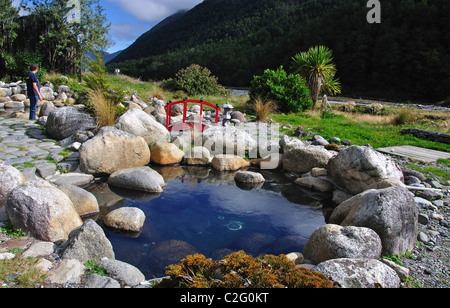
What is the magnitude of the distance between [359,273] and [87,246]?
280cm

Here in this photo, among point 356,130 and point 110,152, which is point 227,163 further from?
point 356,130

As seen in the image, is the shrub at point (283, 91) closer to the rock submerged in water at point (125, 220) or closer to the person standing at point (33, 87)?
the person standing at point (33, 87)

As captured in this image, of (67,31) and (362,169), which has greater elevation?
(67,31)

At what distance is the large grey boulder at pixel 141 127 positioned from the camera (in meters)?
7.51

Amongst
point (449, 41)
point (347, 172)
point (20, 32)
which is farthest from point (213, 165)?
point (449, 41)

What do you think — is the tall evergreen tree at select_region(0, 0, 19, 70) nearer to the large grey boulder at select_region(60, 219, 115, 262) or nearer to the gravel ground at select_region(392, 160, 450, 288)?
the large grey boulder at select_region(60, 219, 115, 262)

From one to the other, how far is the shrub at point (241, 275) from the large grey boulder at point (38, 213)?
184cm

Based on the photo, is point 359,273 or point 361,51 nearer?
point 359,273

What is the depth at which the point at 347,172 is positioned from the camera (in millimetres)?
5836

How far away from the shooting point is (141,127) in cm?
778

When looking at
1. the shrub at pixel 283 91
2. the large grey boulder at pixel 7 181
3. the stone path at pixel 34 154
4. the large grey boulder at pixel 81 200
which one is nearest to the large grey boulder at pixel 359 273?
the large grey boulder at pixel 81 200

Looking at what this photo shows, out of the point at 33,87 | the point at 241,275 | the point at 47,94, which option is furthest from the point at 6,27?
the point at 241,275
